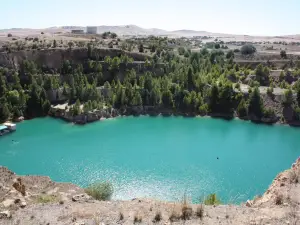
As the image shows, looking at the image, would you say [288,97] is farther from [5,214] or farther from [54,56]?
[5,214]

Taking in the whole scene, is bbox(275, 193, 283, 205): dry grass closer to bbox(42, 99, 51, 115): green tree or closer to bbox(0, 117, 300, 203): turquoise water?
bbox(0, 117, 300, 203): turquoise water

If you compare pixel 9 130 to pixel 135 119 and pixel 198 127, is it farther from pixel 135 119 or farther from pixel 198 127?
pixel 198 127

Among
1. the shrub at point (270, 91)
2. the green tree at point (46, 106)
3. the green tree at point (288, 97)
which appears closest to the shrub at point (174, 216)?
the green tree at point (46, 106)

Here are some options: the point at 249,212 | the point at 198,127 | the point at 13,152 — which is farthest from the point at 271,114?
the point at 249,212

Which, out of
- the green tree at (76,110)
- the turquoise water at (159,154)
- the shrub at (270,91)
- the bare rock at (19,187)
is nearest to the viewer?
the bare rock at (19,187)

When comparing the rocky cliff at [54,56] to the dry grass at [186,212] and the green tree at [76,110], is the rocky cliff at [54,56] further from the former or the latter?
the dry grass at [186,212]

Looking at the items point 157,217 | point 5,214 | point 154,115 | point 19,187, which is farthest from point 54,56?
point 157,217
